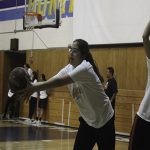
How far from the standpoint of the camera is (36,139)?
939 cm

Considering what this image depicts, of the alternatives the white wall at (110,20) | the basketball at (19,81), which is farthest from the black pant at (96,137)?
the white wall at (110,20)

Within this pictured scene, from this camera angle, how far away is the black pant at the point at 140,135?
10.8ft

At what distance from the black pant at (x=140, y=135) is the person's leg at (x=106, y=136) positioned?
624 millimetres

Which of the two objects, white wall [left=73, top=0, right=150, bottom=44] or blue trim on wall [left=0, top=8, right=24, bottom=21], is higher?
blue trim on wall [left=0, top=8, right=24, bottom=21]

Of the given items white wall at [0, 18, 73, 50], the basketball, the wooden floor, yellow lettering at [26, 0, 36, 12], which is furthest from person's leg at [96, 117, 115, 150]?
yellow lettering at [26, 0, 36, 12]

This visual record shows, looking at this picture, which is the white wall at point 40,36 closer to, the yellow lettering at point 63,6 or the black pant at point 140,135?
the yellow lettering at point 63,6

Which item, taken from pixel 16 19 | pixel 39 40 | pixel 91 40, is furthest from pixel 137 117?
pixel 16 19

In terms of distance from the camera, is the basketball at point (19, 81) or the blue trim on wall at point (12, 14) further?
the blue trim on wall at point (12, 14)

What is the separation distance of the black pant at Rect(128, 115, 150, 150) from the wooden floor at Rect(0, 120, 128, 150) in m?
4.92

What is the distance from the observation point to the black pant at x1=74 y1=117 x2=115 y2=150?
156 inches

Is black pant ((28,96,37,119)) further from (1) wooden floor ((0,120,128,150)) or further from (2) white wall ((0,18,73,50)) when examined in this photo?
(2) white wall ((0,18,73,50))

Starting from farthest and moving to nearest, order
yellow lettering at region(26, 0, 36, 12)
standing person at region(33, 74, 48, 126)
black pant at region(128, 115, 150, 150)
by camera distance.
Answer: yellow lettering at region(26, 0, 36, 12) < standing person at region(33, 74, 48, 126) < black pant at region(128, 115, 150, 150)

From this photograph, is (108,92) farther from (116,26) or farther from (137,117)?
(137,117)

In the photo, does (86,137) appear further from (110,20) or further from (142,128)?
(110,20)
